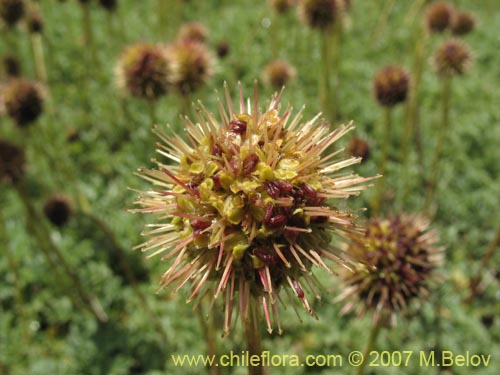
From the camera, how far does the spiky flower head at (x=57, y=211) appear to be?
350cm

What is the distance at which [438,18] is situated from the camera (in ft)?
14.7

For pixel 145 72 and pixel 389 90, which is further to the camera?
pixel 145 72

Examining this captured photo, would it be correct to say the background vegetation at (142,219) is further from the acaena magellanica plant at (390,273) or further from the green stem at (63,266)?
the acaena magellanica plant at (390,273)

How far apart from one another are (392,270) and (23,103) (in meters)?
2.98

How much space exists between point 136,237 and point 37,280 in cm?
86

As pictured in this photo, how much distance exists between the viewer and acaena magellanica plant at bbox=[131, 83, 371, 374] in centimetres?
141

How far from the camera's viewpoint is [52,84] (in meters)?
6.17

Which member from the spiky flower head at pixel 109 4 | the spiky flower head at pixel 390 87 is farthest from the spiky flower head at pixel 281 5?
the spiky flower head at pixel 390 87

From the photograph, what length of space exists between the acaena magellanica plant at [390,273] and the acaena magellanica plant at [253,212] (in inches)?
33.1

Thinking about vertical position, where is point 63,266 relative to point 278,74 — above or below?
below

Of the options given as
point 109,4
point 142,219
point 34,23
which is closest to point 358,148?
point 142,219

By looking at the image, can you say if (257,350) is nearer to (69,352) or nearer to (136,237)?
(69,352)

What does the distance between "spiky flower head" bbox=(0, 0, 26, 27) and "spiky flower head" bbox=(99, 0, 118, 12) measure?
76 cm

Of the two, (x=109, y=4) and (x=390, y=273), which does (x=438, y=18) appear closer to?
(x=390, y=273)
